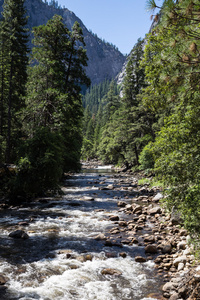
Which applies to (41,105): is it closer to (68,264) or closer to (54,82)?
(54,82)

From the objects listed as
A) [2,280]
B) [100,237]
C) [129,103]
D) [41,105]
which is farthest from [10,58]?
[2,280]

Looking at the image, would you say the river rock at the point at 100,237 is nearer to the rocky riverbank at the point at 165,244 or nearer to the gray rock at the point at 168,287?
the rocky riverbank at the point at 165,244

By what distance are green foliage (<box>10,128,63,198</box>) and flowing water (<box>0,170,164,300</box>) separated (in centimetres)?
295

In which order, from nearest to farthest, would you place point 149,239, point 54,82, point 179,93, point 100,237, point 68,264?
point 68,264, point 179,93, point 149,239, point 100,237, point 54,82

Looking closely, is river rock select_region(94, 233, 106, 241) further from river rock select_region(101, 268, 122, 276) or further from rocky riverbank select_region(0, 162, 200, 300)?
river rock select_region(101, 268, 122, 276)

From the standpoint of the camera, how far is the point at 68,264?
6730mm

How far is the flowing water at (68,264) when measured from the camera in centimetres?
534

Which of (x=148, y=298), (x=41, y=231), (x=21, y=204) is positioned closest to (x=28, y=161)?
(x=21, y=204)

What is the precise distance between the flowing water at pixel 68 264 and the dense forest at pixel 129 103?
220cm

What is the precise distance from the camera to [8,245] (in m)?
7.89

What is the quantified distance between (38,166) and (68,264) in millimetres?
8624

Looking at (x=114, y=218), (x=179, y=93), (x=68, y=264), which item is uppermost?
(x=179, y=93)

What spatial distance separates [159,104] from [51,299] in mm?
7747

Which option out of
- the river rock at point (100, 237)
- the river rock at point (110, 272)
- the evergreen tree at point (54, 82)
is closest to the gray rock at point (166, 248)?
the river rock at point (110, 272)
